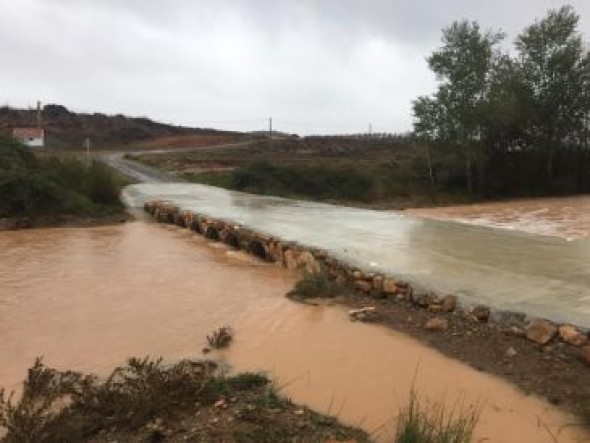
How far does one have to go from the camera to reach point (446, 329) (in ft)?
23.6

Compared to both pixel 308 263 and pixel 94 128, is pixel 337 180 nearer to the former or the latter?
pixel 308 263

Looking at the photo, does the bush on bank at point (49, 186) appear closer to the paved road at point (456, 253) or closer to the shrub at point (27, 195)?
the shrub at point (27, 195)

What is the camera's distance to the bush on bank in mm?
20094

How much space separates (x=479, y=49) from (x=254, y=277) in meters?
24.2

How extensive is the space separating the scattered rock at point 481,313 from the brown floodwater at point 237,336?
2.35 ft

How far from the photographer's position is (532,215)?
25000 millimetres

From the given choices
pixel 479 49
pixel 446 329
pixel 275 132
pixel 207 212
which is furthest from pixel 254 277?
pixel 275 132

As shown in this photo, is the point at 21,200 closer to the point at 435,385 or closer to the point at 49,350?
the point at 49,350

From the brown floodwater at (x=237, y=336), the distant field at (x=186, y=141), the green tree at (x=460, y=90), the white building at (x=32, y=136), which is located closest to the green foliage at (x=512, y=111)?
the green tree at (x=460, y=90)

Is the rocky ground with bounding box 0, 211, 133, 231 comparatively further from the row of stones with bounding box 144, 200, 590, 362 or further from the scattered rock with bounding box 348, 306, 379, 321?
the scattered rock with bounding box 348, 306, 379, 321

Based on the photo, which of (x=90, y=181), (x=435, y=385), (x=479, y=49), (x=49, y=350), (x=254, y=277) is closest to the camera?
(x=435, y=385)

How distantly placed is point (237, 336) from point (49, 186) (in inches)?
591

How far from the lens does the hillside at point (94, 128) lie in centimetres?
6912

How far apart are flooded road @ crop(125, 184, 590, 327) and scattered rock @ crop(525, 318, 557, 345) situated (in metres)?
0.19
